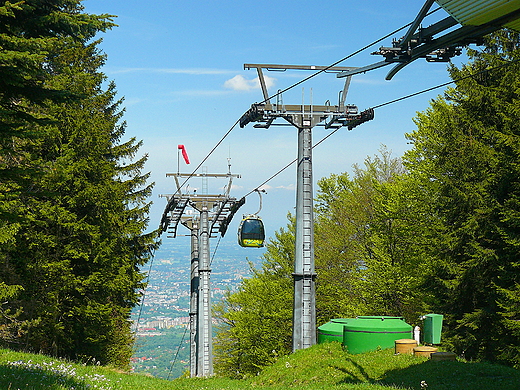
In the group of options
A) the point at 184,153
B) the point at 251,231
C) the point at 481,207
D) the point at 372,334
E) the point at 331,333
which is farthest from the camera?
the point at 184,153

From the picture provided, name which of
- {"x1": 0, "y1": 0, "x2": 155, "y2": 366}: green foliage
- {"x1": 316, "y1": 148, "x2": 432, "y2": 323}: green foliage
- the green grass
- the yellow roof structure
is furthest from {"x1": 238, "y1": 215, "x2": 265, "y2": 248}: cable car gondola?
the yellow roof structure

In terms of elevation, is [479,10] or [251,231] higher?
[479,10]

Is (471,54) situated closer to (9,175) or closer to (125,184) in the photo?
(125,184)

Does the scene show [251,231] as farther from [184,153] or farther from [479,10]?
[479,10]

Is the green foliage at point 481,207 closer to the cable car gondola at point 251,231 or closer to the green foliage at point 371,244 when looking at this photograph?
the green foliage at point 371,244

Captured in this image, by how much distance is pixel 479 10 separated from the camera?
8.77m

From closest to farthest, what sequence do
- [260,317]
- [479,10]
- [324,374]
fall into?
[479,10] < [324,374] < [260,317]

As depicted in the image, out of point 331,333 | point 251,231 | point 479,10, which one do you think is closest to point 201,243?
point 251,231

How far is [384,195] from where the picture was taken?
3306 cm

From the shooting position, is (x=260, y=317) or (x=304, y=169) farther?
(x=260, y=317)

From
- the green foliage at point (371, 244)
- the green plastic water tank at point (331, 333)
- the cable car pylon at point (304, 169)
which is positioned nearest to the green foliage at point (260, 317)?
the green foliage at point (371, 244)

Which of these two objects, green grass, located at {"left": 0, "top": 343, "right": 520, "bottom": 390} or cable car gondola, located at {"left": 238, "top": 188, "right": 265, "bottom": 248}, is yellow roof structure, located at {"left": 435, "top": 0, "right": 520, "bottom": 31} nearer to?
green grass, located at {"left": 0, "top": 343, "right": 520, "bottom": 390}

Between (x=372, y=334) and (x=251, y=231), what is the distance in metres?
11.3

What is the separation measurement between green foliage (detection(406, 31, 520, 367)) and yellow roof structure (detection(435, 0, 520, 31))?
1248 centimetres
